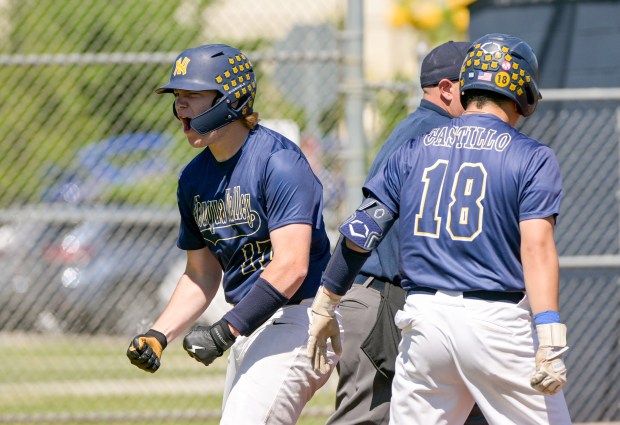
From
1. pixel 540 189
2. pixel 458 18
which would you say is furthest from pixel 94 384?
pixel 458 18

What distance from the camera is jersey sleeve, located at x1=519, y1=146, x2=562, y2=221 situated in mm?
4121

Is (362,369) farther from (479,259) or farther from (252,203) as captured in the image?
(479,259)

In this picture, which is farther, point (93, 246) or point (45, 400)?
point (93, 246)

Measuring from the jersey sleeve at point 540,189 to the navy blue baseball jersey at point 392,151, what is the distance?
3.48ft

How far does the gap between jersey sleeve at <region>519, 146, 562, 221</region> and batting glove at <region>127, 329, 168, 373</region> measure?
1.68 m

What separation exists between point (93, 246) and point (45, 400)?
68.5 inches

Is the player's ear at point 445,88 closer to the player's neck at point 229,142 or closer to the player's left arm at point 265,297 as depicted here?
the player's neck at point 229,142

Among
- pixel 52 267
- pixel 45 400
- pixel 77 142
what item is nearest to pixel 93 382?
pixel 45 400

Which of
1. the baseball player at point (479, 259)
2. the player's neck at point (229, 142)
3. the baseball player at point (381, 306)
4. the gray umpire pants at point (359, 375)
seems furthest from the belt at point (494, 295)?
the player's neck at point (229, 142)

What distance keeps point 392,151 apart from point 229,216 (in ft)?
2.84

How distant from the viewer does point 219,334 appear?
4578 mm

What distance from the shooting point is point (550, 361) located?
4023 mm

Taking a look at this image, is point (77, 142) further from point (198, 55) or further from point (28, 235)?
point (198, 55)

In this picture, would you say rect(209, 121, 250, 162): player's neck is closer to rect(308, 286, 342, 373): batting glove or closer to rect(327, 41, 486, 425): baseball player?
rect(327, 41, 486, 425): baseball player
